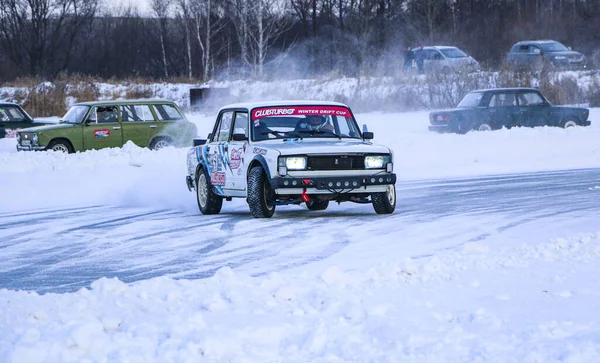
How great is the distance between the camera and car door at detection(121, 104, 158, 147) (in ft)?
79.1

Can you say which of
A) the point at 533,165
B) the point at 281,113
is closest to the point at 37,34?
the point at 533,165

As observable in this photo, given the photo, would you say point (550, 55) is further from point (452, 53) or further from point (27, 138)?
point (27, 138)

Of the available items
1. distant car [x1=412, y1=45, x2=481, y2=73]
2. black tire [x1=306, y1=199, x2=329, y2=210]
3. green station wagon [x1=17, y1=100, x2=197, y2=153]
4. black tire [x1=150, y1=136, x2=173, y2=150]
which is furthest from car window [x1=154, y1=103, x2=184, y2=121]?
distant car [x1=412, y1=45, x2=481, y2=73]

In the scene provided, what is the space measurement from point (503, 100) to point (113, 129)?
1093 cm

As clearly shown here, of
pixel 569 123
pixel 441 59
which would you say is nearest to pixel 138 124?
pixel 569 123

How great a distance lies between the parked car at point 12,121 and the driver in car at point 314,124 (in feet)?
52.9

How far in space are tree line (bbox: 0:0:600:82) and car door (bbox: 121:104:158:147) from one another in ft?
93.0

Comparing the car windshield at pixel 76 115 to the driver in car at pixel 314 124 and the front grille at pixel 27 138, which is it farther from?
the driver in car at pixel 314 124

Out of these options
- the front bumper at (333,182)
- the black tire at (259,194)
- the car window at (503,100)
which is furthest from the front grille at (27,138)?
the front bumper at (333,182)

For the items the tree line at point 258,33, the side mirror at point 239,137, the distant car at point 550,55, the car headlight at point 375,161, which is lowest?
the car headlight at point 375,161

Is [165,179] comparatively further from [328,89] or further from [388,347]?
[328,89]

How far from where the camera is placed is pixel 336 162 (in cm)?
1175

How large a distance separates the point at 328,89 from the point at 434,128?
528 inches

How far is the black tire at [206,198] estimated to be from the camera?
43.6ft
